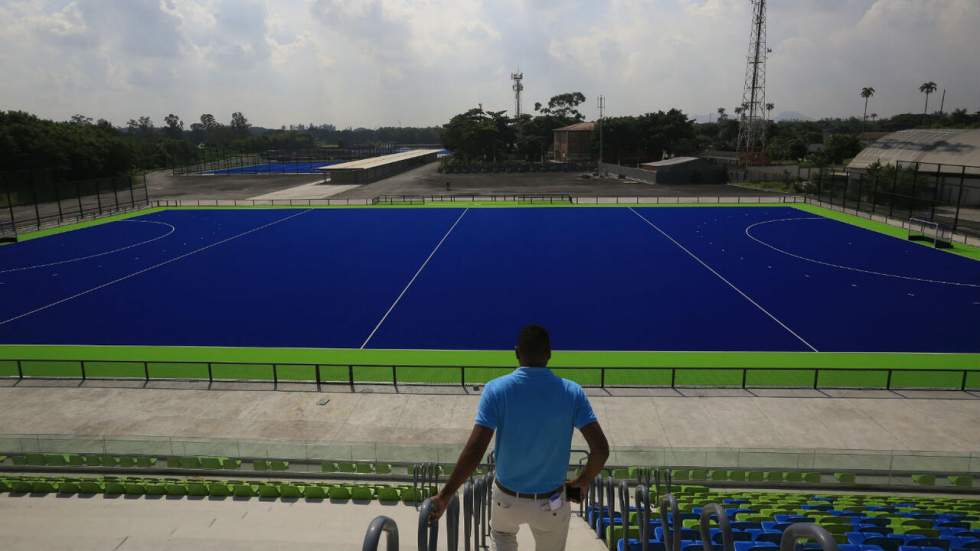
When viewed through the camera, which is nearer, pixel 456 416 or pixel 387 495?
pixel 387 495

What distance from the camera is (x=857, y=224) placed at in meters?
47.9

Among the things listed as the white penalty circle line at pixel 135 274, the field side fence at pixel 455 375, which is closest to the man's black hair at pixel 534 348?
the field side fence at pixel 455 375

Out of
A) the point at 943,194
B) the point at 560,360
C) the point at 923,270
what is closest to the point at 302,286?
the point at 560,360

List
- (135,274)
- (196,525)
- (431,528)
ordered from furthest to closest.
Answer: (135,274) → (196,525) → (431,528)

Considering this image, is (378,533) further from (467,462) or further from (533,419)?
(533,419)

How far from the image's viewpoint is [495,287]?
31.9m

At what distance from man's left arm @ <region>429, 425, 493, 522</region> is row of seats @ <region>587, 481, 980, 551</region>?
426cm

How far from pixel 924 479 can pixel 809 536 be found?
10949 mm

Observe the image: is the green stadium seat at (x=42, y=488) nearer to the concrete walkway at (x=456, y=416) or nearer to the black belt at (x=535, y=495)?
the concrete walkway at (x=456, y=416)

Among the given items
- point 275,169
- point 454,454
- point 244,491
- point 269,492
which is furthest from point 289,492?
point 275,169

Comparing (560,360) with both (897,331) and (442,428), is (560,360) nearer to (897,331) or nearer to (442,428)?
(442,428)

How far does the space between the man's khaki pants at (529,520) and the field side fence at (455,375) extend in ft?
45.5

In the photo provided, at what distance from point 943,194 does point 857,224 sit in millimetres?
19441

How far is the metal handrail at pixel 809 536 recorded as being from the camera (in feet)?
9.99
